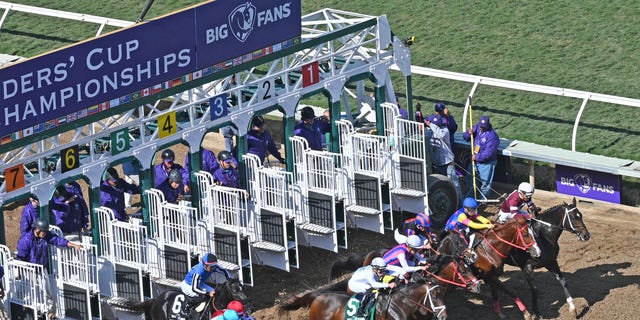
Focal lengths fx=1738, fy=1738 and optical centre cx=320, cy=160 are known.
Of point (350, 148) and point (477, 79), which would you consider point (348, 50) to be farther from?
point (477, 79)

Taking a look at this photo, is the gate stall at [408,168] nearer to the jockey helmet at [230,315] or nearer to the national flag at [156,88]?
the national flag at [156,88]

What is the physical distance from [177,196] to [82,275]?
1946 mm

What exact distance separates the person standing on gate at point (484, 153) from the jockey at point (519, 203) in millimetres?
2427

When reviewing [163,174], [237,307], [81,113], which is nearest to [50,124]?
[81,113]

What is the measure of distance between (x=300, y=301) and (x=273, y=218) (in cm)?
214

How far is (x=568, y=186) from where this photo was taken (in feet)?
76.5

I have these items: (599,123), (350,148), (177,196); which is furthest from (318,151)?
(599,123)

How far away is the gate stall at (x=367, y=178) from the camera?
21.4 metres

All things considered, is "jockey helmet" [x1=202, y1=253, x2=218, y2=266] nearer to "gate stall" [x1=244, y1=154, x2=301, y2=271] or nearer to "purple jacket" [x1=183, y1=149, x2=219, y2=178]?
"gate stall" [x1=244, y1=154, x2=301, y2=271]

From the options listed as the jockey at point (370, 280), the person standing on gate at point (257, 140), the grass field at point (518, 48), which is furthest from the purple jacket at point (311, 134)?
the grass field at point (518, 48)

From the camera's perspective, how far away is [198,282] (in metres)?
18.2

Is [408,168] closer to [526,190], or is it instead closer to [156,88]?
[526,190]

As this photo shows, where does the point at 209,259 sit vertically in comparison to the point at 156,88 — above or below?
below

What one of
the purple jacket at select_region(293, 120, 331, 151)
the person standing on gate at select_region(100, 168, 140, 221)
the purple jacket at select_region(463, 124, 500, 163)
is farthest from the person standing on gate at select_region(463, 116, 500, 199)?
the person standing on gate at select_region(100, 168, 140, 221)
